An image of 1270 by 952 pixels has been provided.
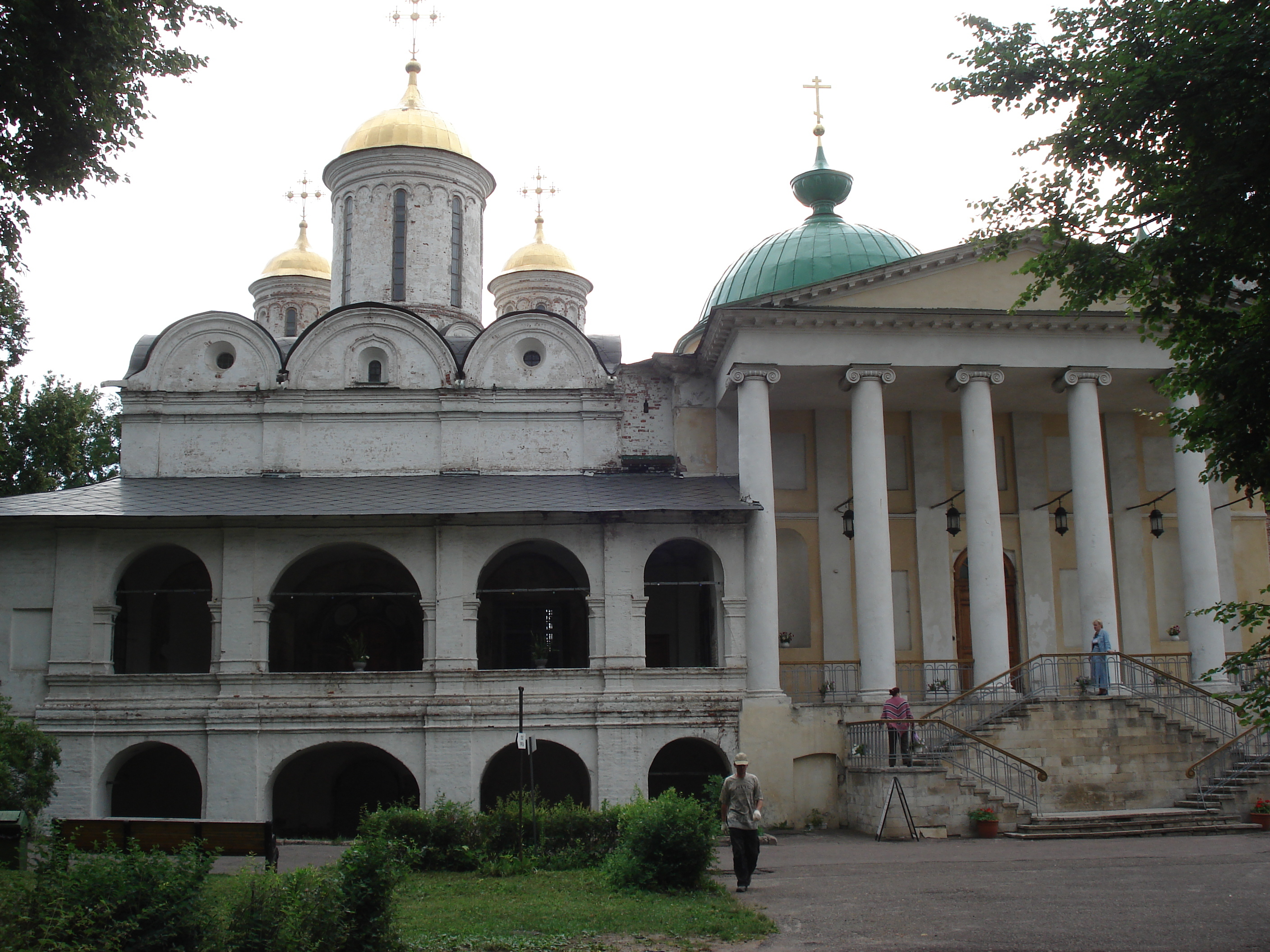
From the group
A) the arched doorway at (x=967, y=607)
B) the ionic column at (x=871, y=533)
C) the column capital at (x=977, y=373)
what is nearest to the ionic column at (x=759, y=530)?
the ionic column at (x=871, y=533)

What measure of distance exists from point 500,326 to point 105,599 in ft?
30.6

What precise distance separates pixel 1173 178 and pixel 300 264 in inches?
1398

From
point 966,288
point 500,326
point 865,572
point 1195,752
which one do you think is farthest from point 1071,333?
point 500,326

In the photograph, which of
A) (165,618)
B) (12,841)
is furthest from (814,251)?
(12,841)

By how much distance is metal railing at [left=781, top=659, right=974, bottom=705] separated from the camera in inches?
941

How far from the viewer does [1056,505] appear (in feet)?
Result: 86.7

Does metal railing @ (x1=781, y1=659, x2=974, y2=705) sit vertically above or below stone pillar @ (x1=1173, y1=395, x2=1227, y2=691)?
below

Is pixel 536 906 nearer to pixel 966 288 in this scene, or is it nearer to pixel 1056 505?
pixel 966 288

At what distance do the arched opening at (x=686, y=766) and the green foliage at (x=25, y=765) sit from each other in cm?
1121

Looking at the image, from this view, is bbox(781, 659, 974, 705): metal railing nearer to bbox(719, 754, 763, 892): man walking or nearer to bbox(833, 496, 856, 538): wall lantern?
bbox(833, 496, 856, 538): wall lantern

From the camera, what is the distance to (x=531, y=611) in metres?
26.3

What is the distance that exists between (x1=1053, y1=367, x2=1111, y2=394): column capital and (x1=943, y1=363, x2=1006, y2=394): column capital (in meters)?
1.24

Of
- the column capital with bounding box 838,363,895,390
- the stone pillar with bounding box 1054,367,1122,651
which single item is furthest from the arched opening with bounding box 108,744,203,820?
the stone pillar with bounding box 1054,367,1122,651

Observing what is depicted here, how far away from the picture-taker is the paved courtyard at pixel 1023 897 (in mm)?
10047
